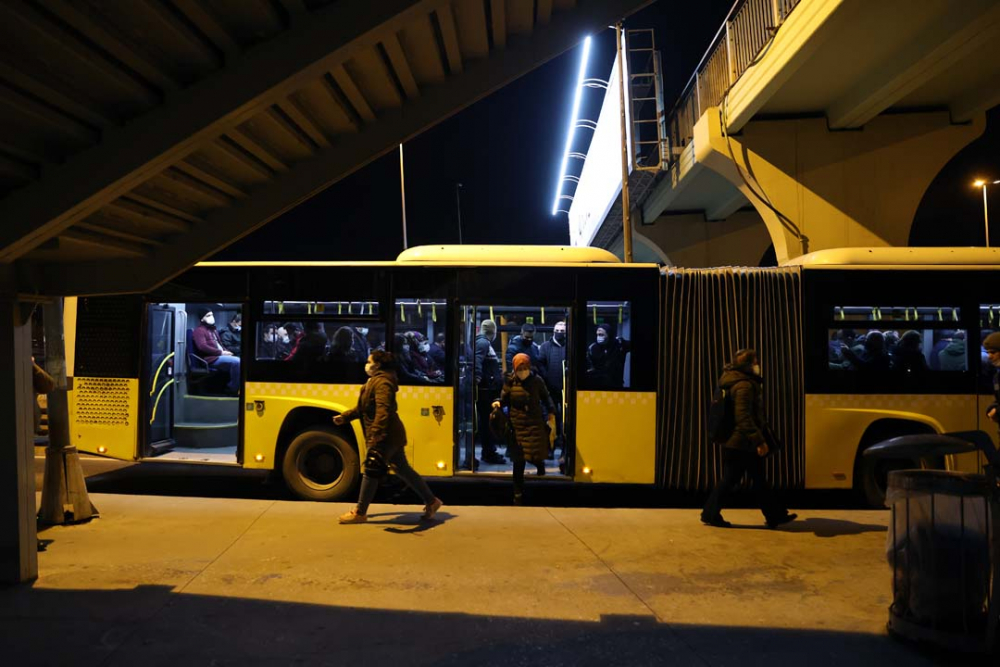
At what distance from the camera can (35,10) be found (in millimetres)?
3189

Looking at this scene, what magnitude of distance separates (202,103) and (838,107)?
11592 mm

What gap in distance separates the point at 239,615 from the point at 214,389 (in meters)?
6.03

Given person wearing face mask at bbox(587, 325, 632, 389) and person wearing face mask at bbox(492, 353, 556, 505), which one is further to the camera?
person wearing face mask at bbox(587, 325, 632, 389)

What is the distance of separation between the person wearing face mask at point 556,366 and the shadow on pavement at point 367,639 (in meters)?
4.83

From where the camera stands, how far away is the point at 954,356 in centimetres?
823

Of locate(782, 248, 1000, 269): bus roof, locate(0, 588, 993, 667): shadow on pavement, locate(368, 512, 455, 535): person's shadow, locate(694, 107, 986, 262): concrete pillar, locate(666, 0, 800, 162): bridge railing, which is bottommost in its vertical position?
locate(0, 588, 993, 667): shadow on pavement

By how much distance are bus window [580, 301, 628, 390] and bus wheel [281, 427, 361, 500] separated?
9.51ft

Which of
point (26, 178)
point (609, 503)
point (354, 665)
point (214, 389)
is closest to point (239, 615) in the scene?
point (354, 665)

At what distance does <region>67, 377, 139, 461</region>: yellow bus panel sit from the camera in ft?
28.5

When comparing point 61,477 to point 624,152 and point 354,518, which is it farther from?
point 624,152

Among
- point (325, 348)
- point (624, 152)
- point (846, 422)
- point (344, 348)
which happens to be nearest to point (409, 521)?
point (344, 348)

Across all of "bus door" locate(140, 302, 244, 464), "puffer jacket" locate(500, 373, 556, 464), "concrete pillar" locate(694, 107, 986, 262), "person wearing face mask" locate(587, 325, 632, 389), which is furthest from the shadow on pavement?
"concrete pillar" locate(694, 107, 986, 262)

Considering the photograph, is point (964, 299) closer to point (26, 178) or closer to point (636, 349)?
point (636, 349)

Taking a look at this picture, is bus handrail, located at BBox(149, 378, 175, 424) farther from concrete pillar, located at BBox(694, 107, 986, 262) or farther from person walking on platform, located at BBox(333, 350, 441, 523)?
concrete pillar, located at BBox(694, 107, 986, 262)
